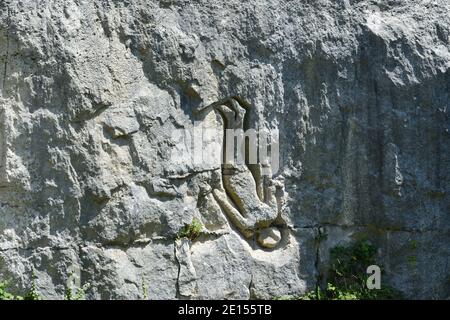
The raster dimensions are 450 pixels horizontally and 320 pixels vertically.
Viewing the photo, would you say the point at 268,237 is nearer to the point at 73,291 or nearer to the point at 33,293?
the point at 73,291

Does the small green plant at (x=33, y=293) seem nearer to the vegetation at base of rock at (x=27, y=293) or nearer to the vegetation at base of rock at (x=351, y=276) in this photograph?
the vegetation at base of rock at (x=27, y=293)

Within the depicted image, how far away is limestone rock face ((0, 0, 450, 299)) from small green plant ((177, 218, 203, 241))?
3 centimetres

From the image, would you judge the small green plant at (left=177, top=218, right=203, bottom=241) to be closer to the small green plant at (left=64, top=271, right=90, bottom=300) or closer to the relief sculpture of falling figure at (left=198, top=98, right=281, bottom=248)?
the relief sculpture of falling figure at (left=198, top=98, right=281, bottom=248)

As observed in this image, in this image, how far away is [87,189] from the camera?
4.84m

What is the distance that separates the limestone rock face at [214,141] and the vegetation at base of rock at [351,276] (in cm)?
7

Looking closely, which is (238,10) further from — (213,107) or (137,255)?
(137,255)

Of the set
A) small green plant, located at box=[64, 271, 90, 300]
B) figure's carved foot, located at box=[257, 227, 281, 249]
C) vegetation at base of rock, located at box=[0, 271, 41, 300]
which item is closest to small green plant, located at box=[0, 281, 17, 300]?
vegetation at base of rock, located at box=[0, 271, 41, 300]

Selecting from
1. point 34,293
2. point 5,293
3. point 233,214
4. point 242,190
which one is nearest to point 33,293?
point 34,293

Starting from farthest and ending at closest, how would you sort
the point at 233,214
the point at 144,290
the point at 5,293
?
the point at 233,214
the point at 144,290
the point at 5,293

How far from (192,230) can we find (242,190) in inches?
15.5

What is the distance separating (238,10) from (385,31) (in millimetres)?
906

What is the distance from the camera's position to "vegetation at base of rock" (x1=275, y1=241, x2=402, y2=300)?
17.7ft

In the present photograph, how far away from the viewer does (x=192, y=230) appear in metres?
5.13

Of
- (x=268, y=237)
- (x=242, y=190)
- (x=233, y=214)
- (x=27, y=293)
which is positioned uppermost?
(x=242, y=190)
